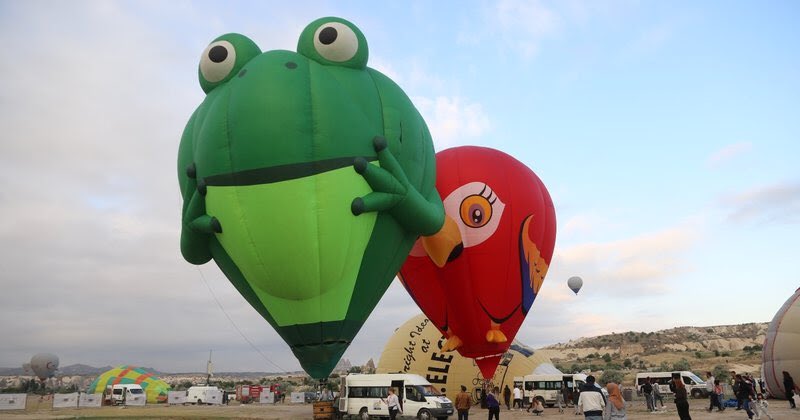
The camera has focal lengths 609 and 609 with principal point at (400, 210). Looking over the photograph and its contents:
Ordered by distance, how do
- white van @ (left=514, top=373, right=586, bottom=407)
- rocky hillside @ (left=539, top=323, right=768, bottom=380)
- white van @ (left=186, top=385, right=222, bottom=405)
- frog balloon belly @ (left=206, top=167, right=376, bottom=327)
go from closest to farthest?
frog balloon belly @ (left=206, top=167, right=376, bottom=327)
white van @ (left=514, top=373, right=586, bottom=407)
white van @ (left=186, top=385, right=222, bottom=405)
rocky hillside @ (left=539, top=323, right=768, bottom=380)

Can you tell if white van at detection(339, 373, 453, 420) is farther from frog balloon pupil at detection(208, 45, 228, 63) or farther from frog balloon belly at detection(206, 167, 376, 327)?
frog balloon pupil at detection(208, 45, 228, 63)

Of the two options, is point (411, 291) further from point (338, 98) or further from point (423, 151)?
point (338, 98)

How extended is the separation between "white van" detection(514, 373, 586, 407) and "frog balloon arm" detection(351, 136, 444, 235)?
49.3 feet

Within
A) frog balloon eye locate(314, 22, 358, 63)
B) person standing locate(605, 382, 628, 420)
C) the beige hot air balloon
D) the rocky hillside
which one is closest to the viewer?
person standing locate(605, 382, 628, 420)

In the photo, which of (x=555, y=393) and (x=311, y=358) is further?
(x=555, y=393)

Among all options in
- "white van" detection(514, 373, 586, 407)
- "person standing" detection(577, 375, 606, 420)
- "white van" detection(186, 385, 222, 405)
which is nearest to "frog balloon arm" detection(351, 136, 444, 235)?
"person standing" detection(577, 375, 606, 420)

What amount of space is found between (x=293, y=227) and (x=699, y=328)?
10472 cm

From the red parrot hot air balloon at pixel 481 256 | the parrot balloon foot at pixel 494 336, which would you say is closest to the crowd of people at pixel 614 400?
the parrot balloon foot at pixel 494 336

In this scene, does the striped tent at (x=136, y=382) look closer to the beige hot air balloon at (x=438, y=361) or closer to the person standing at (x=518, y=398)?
the beige hot air balloon at (x=438, y=361)

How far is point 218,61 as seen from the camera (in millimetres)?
11859

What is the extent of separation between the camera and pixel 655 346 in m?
79.2

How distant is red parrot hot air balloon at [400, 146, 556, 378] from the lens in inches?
676

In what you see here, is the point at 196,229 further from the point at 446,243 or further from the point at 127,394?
the point at 127,394

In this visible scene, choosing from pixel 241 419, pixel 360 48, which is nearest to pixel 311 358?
pixel 360 48
